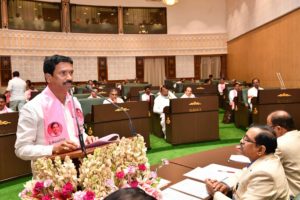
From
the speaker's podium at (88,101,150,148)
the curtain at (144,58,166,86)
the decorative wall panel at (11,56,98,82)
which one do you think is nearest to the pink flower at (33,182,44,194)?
the speaker's podium at (88,101,150,148)

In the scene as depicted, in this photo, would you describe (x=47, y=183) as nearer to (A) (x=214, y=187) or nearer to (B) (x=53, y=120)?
(B) (x=53, y=120)

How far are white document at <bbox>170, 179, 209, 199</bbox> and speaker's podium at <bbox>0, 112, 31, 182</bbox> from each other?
3173 millimetres

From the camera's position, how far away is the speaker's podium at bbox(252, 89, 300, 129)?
249 inches

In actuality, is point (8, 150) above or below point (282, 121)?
below

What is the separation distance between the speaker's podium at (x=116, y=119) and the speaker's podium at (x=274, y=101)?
2.37 metres

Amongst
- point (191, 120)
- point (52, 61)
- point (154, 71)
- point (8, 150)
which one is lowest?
point (8, 150)

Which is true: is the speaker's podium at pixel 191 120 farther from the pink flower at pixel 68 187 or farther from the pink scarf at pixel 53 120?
the pink flower at pixel 68 187

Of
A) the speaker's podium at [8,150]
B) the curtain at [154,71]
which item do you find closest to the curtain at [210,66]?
the curtain at [154,71]

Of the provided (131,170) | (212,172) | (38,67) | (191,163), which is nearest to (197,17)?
(38,67)

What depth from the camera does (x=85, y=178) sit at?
123 cm

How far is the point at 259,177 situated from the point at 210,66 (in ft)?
48.7

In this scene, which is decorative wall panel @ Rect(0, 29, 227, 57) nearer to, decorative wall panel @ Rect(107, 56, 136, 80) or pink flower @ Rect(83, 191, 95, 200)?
decorative wall panel @ Rect(107, 56, 136, 80)

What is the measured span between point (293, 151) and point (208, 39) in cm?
1429

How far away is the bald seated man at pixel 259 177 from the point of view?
191cm
